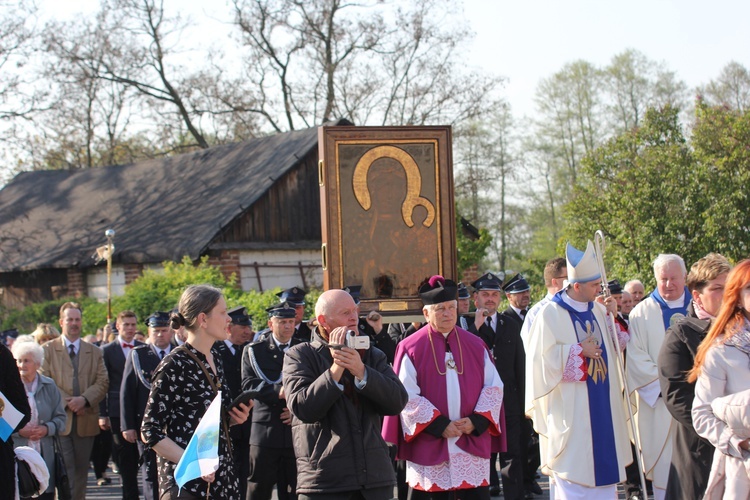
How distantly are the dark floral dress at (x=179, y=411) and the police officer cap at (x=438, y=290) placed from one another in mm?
2174

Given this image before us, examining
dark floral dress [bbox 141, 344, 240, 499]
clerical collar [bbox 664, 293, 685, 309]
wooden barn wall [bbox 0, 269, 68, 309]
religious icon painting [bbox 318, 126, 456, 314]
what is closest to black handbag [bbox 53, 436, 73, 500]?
religious icon painting [bbox 318, 126, 456, 314]

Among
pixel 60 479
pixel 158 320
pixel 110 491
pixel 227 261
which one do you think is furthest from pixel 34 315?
pixel 60 479

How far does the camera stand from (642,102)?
4519 cm

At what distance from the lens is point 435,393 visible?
23.2ft

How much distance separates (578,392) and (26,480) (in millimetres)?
3858

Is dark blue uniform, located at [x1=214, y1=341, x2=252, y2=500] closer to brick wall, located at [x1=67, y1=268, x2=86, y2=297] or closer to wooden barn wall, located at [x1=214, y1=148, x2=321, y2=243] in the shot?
wooden barn wall, located at [x1=214, y1=148, x2=321, y2=243]

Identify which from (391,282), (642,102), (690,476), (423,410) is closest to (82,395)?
(391,282)

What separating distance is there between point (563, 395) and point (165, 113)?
3494 cm

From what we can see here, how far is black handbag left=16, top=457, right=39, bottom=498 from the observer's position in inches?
248

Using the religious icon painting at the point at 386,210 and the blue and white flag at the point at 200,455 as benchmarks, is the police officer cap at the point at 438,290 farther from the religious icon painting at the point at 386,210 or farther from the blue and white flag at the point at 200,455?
the blue and white flag at the point at 200,455

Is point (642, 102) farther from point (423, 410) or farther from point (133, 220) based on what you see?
point (423, 410)

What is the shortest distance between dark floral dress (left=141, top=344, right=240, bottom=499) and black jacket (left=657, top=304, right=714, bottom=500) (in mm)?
2500

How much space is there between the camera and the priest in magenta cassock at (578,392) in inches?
294

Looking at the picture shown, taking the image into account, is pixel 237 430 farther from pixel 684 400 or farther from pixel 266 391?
pixel 684 400
